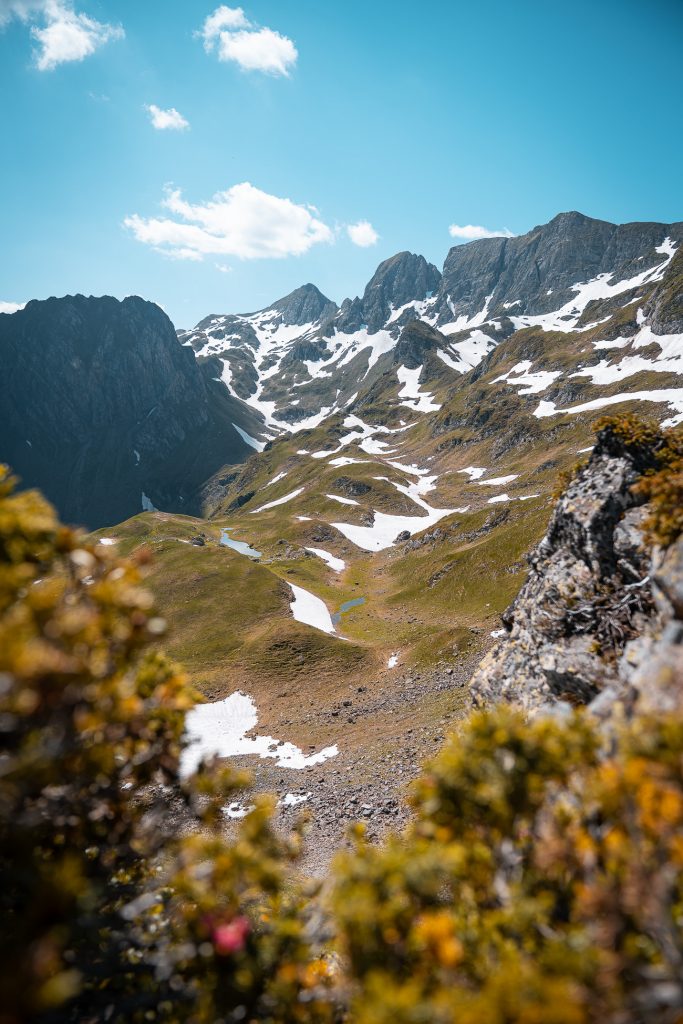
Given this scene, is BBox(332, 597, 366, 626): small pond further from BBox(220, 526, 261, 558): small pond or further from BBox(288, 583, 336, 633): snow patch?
BBox(220, 526, 261, 558): small pond

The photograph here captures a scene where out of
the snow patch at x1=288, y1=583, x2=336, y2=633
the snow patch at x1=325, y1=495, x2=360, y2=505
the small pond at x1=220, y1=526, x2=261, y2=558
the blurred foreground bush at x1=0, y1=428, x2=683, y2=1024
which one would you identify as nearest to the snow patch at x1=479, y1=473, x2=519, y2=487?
the snow patch at x1=325, y1=495, x2=360, y2=505

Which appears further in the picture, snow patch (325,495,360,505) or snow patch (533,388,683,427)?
snow patch (325,495,360,505)

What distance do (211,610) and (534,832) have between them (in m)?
80.0

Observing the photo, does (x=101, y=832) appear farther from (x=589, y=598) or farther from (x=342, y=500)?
(x=342, y=500)

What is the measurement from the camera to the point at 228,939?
23.8 ft

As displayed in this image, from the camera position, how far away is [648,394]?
169625 millimetres

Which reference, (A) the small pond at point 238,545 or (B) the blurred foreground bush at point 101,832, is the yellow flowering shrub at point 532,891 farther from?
(A) the small pond at point 238,545

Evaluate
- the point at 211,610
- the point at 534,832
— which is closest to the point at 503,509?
the point at 211,610

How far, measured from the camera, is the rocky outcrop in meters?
15.2

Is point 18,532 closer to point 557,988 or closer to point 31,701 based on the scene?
point 31,701

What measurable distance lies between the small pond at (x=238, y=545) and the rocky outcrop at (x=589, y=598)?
116409 mm

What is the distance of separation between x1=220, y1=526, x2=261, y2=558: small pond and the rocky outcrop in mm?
116409

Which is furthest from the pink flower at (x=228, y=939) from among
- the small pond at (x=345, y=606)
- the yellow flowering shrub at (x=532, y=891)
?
the small pond at (x=345, y=606)

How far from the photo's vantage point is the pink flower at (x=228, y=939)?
7262 mm
